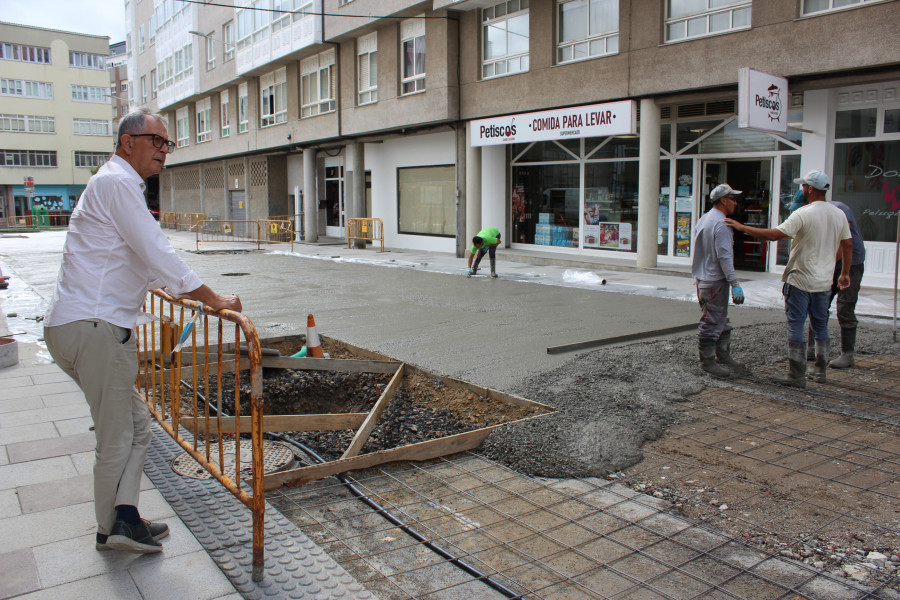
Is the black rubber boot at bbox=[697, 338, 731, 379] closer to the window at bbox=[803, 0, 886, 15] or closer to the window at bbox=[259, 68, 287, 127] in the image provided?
the window at bbox=[803, 0, 886, 15]

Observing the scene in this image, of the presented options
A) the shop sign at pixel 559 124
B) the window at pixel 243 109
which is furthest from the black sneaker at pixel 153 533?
the window at pixel 243 109

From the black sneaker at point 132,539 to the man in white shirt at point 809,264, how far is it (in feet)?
17.7

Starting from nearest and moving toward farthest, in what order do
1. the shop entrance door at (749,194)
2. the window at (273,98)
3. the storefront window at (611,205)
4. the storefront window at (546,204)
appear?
the shop entrance door at (749,194) < the storefront window at (611,205) < the storefront window at (546,204) < the window at (273,98)

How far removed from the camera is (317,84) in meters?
27.6

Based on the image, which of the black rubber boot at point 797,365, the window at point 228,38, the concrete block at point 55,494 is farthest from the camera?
the window at point 228,38

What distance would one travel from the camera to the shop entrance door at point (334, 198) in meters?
29.4

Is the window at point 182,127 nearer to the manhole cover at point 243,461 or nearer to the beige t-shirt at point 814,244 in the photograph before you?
the manhole cover at point 243,461

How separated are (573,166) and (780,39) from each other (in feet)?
21.9

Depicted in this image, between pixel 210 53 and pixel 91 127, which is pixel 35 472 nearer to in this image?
pixel 210 53

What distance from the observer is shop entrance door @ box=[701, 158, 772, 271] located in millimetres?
14930

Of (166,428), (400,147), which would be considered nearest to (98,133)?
(400,147)

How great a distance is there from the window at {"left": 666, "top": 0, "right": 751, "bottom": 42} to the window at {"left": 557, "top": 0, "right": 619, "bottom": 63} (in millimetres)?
1487

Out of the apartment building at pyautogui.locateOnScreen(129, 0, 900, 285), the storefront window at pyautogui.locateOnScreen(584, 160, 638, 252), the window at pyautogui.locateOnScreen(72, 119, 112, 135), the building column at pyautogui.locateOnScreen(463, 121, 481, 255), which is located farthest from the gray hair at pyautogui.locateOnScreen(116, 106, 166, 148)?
the window at pyautogui.locateOnScreen(72, 119, 112, 135)

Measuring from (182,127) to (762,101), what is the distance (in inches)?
1515
